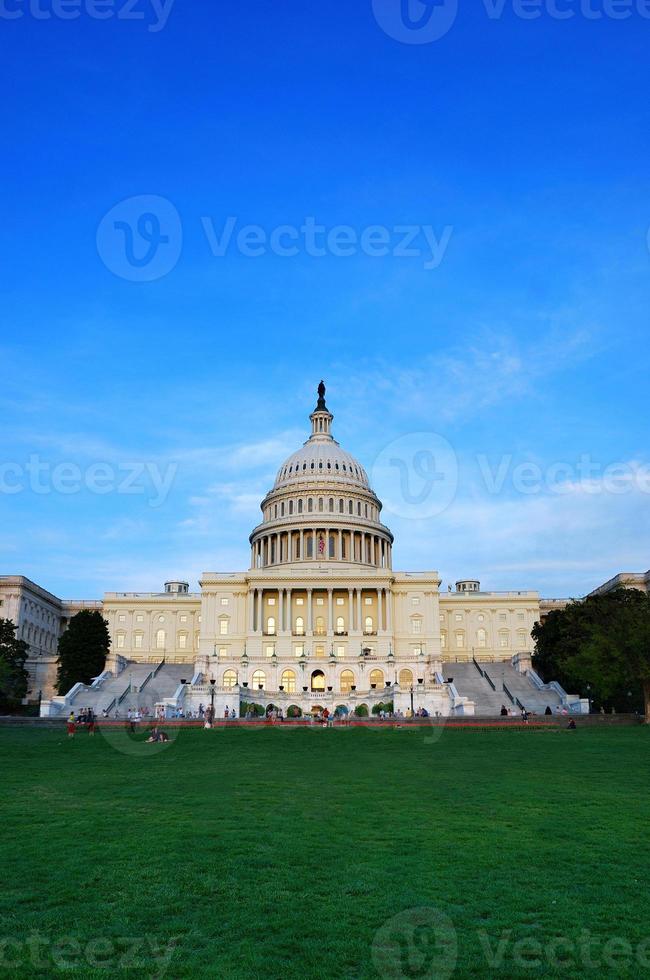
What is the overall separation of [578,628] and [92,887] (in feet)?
246

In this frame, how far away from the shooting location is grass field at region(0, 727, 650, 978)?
A: 10.2m

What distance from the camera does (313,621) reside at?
Result: 11756 cm

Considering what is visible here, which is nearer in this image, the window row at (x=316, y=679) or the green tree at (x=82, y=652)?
the green tree at (x=82, y=652)

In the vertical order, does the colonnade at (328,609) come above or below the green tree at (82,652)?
above

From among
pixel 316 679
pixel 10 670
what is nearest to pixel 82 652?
pixel 10 670

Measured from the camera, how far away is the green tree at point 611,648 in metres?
59.6

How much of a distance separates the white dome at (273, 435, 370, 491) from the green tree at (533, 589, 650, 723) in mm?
56544

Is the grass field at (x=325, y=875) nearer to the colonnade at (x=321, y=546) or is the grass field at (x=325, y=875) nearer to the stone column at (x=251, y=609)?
the stone column at (x=251, y=609)

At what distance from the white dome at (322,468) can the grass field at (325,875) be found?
109172mm

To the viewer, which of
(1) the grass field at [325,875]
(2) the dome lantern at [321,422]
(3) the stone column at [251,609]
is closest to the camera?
(1) the grass field at [325,875]

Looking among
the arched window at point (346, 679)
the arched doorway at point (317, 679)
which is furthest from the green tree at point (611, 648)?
the arched doorway at point (317, 679)

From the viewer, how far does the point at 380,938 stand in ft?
35.3

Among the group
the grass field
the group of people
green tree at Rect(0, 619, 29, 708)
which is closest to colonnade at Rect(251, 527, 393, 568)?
green tree at Rect(0, 619, 29, 708)

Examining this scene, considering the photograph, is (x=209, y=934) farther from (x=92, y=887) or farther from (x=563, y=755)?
(x=563, y=755)
